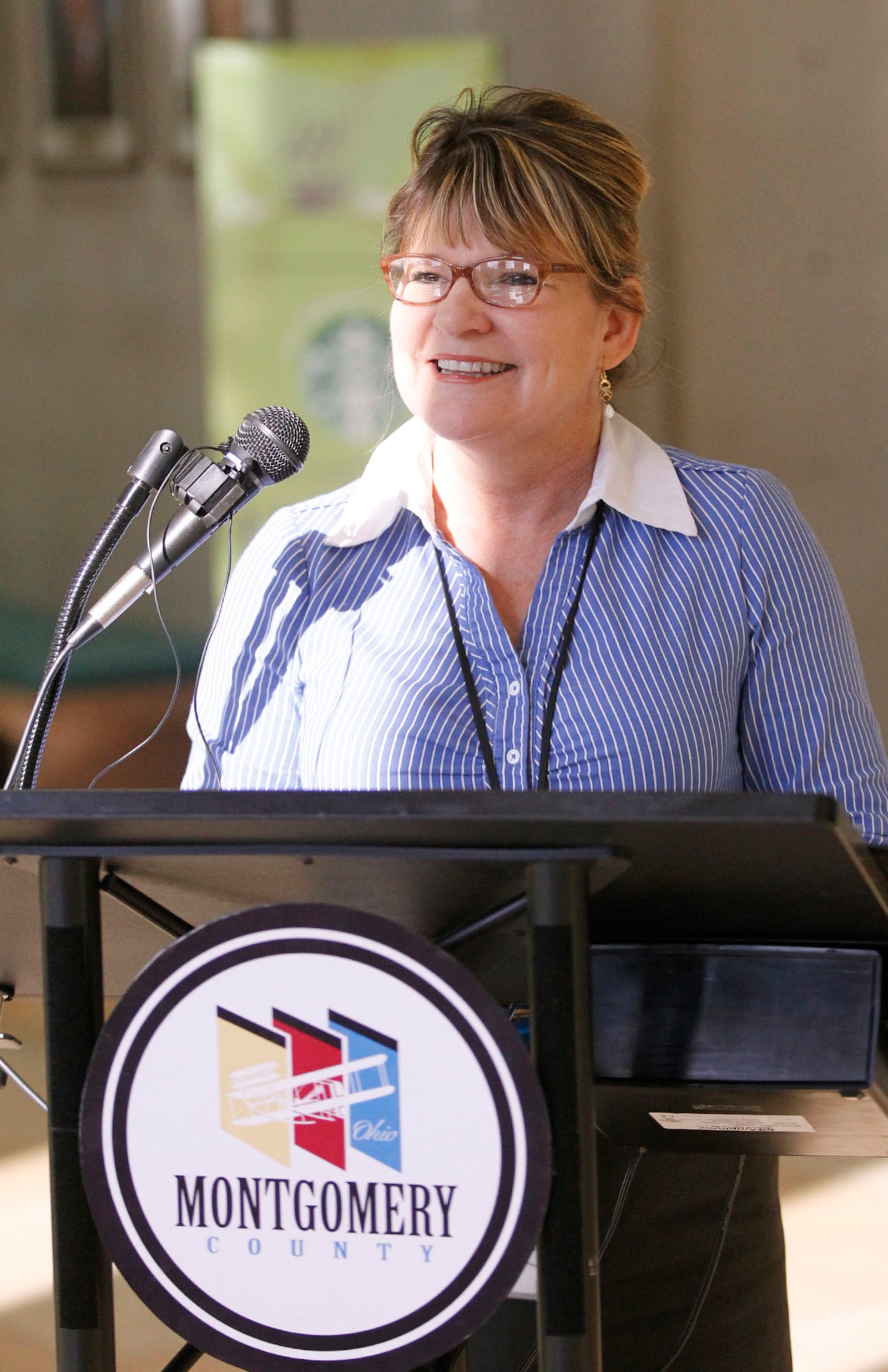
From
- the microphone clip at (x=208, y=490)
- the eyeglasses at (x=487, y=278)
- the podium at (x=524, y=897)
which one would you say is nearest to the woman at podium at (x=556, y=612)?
the eyeglasses at (x=487, y=278)

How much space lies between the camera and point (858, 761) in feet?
4.52

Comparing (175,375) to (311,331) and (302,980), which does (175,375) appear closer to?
(311,331)

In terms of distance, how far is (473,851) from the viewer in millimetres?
708

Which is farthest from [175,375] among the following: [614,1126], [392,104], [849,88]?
[614,1126]

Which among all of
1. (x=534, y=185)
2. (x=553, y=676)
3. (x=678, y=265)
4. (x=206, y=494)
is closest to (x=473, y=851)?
(x=206, y=494)

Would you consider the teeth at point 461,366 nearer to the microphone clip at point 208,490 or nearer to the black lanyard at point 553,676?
the black lanyard at point 553,676

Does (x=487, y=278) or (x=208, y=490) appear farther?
(x=487, y=278)

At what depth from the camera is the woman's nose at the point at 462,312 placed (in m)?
1.42

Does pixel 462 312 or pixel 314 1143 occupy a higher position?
pixel 462 312

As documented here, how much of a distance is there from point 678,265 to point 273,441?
3305 mm

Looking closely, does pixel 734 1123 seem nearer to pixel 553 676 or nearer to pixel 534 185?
pixel 553 676

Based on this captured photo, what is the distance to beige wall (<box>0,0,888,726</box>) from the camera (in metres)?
4.14

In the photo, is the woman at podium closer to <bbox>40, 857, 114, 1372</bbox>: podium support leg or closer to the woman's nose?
the woman's nose

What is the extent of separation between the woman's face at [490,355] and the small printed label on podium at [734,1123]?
2.43 feet
